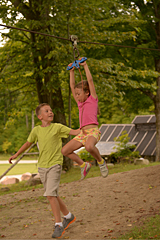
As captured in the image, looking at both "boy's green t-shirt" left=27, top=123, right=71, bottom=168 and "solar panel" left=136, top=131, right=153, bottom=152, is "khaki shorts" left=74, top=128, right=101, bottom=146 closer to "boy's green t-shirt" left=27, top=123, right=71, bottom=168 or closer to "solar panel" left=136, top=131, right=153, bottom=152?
"boy's green t-shirt" left=27, top=123, right=71, bottom=168

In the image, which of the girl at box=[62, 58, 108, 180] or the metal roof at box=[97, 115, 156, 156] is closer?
the girl at box=[62, 58, 108, 180]

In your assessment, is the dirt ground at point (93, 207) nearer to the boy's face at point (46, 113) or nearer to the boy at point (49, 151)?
the boy at point (49, 151)

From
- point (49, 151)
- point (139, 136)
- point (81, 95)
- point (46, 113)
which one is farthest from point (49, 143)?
point (139, 136)

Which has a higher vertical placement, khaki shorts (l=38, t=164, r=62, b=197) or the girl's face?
the girl's face

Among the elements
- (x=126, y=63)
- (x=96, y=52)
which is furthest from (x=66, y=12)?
(x=126, y=63)

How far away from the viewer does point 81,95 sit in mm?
4379

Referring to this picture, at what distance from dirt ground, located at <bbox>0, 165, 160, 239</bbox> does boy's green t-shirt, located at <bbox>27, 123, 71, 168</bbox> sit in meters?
1.95

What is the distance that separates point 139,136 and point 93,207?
15.7 meters

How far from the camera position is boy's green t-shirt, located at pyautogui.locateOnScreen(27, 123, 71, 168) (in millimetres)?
5008

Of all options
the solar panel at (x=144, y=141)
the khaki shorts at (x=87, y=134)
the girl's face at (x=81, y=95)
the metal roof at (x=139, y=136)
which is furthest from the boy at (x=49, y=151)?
the solar panel at (x=144, y=141)

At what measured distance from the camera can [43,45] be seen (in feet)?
36.7

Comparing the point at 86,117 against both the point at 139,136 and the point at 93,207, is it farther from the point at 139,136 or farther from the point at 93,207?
the point at 139,136

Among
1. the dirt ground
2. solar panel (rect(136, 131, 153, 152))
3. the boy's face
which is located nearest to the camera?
the boy's face

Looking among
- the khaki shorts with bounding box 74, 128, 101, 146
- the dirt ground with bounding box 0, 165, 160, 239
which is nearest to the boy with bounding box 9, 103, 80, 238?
the khaki shorts with bounding box 74, 128, 101, 146
